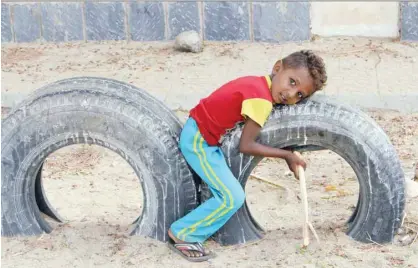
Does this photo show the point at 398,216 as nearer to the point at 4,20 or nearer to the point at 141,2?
the point at 141,2

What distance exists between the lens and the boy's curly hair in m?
4.80

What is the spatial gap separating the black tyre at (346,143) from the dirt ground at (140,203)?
280 mm

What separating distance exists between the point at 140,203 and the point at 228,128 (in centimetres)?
143

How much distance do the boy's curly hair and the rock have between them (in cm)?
419

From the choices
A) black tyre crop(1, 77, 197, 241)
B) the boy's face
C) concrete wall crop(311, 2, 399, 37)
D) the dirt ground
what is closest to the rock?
the dirt ground

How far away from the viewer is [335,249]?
5027 millimetres

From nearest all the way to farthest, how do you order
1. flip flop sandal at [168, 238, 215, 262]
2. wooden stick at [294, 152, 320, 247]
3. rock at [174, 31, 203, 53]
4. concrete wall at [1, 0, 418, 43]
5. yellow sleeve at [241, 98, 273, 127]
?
yellow sleeve at [241, 98, 273, 127]
wooden stick at [294, 152, 320, 247]
flip flop sandal at [168, 238, 215, 262]
rock at [174, 31, 203, 53]
concrete wall at [1, 0, 418, 43]

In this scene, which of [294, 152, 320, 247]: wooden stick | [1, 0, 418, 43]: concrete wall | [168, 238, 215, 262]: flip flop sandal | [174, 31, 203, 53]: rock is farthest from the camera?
[1, 0, 418, 43]: concrete wall

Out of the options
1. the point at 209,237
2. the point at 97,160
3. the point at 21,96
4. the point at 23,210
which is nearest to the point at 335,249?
the point at 209,237

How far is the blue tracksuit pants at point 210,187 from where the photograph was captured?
4902 millimetres

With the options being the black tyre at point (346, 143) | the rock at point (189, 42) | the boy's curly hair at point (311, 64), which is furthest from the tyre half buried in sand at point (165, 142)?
the rock at point (189, 42)

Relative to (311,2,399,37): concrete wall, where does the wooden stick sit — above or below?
below

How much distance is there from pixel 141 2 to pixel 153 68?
2.85 feet

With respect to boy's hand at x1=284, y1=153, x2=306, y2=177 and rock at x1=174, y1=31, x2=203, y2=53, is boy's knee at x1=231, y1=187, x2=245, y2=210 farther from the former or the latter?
rock at x1=174, y1=31, x2=203, y2=53
